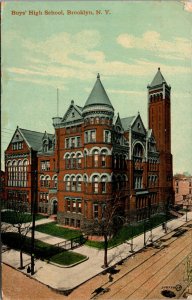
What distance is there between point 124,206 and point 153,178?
29.2 feet

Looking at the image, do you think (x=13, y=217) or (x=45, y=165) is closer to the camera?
(x=13, y=217)

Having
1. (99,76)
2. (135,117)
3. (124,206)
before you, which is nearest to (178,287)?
(124,206)

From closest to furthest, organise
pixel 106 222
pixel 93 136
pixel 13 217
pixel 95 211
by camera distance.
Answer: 1. pixel 106 222
2. pixel 13 217
3. pixel 95 211
4. pixel 93 136

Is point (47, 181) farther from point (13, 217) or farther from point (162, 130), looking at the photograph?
point (162, 130)

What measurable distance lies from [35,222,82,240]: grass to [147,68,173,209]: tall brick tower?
14.4 m

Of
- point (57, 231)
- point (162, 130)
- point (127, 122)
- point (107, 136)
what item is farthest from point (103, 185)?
point (162, 130)

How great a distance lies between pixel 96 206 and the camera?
23469 millimetres

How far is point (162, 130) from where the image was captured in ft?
105

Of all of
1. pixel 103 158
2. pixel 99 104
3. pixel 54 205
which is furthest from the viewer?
pixel 54 205

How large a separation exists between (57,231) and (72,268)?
7.52 meters

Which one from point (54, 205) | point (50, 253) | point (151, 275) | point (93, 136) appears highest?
point (93, 136)

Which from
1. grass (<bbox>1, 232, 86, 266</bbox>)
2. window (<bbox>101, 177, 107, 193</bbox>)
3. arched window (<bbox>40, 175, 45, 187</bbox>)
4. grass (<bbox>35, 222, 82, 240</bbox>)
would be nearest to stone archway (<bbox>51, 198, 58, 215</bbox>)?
arched window (<bbox>40, 175, 45, 187</bbox>)

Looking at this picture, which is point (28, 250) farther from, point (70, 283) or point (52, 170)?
point (52, 170)

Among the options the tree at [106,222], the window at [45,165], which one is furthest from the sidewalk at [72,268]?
the window at [45,165]
